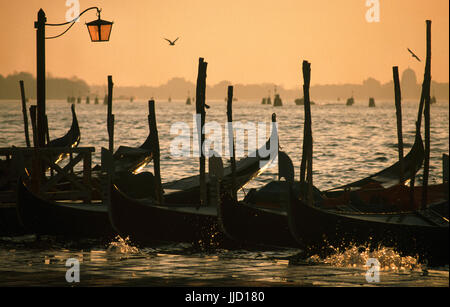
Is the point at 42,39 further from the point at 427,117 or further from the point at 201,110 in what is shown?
the point at 427,117

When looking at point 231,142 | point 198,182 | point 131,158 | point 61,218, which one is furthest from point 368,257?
point 131,158

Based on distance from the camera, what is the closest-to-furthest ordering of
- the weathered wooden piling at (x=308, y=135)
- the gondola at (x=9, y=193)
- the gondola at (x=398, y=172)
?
the weathered wooden piling at (x=308, y=135) < the gondola at (x=9, y=193) < the gondola at (x=398, y=172)

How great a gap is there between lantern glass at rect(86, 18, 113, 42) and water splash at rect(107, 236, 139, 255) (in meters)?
2.89

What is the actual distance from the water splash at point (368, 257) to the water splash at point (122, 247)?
2.88m

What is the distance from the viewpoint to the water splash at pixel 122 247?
38.5 feet

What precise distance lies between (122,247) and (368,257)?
3622 millimetres

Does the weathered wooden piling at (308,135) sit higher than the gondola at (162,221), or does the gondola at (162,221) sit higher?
the weathered wooden piling at (308,135)

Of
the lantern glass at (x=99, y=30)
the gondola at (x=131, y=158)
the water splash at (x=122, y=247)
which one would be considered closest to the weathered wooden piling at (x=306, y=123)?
the water splash at (x=122, y=247)

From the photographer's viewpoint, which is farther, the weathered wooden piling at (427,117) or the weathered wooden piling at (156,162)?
the weathered wooden piling at (156,162)

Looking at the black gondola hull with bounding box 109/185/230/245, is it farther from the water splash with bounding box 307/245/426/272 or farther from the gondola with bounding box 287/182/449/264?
the water splash with bounding box 307/245/426/272

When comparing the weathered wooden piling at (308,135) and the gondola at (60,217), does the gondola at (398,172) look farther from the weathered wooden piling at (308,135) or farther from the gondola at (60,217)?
the gondola at (60,217)

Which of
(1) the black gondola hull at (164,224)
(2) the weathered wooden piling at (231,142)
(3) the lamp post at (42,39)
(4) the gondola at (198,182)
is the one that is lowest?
(1) the black gondola hull at (164,224)

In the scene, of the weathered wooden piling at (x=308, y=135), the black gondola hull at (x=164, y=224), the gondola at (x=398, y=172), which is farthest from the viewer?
the gondola at (x=398, y=172)
